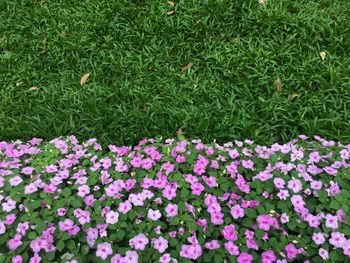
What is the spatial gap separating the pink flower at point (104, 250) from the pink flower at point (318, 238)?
1006mm

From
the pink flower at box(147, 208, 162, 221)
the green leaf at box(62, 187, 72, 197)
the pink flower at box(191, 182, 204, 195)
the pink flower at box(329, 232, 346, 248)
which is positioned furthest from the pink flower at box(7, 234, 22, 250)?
the pink flower at box(329, 232, 346, 248)

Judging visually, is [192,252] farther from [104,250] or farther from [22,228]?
[22,228]

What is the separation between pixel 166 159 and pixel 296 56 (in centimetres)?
199

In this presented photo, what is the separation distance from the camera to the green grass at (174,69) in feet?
10.8

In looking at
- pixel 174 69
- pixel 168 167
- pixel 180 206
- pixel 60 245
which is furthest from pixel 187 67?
pixel 60 245

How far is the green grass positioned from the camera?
3.28 meters

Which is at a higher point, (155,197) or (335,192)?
(335,192)

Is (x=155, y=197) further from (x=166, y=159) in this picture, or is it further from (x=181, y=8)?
(x=181, y=8)

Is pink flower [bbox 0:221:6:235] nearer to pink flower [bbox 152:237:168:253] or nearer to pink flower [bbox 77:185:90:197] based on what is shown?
pink flower [bbox 77:185:90:197]

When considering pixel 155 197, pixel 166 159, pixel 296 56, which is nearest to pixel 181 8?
pixel 296 56

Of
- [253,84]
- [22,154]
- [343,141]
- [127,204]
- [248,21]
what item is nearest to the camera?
[127,204]

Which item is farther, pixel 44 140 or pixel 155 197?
→ pixel 44 140

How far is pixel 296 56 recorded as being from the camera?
3867 millimetres

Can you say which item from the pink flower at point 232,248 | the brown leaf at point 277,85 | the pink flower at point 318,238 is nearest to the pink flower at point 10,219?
the pink flower at point 232,248
